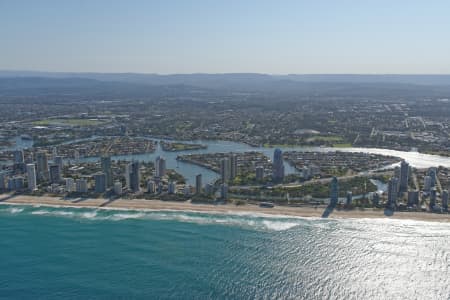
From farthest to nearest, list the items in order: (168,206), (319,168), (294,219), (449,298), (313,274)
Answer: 1. (319,168)
2. (168,206)
3. (294,219)
4. (313,274)
5. (449,298)

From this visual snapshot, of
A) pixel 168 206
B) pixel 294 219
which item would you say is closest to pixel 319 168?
pixel 294 219

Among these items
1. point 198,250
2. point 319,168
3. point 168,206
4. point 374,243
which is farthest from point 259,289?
point 319,168

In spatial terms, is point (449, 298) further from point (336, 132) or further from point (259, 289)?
point (336, 132)

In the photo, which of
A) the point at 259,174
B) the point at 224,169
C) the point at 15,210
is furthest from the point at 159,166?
the point at 15,210

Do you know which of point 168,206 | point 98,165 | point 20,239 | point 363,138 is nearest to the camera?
point 20,239

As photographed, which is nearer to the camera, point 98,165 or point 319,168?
point 319,168

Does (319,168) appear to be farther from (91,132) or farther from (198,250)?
(91,132)
